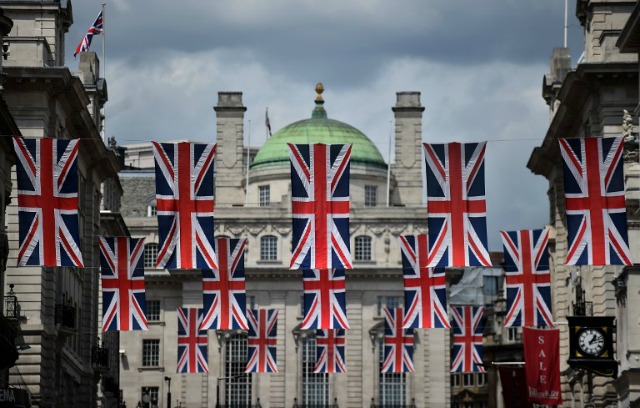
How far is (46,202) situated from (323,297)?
18104mm

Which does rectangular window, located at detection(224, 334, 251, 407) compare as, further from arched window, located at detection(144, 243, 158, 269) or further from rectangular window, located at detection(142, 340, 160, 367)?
arched window, located at detection(144, 243, 158, 269)

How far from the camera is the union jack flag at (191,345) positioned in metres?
89.2

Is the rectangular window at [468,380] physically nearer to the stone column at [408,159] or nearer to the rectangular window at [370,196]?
the stone column at [408,159]

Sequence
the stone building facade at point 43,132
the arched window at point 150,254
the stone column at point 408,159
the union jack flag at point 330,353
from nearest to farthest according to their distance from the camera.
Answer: the stone building facade at point 43,132, the union jack flag at point 330,353, the arched window at point 150,254, the stone column at point 408,159

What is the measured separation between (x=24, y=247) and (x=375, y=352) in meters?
73.8

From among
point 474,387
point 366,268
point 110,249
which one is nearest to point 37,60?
point 110,249

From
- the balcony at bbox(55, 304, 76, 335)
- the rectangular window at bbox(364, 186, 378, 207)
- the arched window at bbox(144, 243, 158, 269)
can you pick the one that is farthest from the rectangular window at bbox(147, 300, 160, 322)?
the balcony at bbox(55, 304, 76, 335)

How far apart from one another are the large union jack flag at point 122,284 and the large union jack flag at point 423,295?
33.1 feet

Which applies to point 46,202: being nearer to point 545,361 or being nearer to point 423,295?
point 423,295

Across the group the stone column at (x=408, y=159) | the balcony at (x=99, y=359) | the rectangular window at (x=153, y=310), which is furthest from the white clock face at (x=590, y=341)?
the stone column at (x=408, y=159)

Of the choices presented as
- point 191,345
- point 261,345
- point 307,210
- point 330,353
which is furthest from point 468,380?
point 307,210

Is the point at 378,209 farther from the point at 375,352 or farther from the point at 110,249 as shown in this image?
the point at 110,249

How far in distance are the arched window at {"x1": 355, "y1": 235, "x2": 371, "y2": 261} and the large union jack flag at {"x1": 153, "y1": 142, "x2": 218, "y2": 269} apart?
69.4 metres

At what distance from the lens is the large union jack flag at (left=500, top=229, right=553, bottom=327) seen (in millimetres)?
71188
